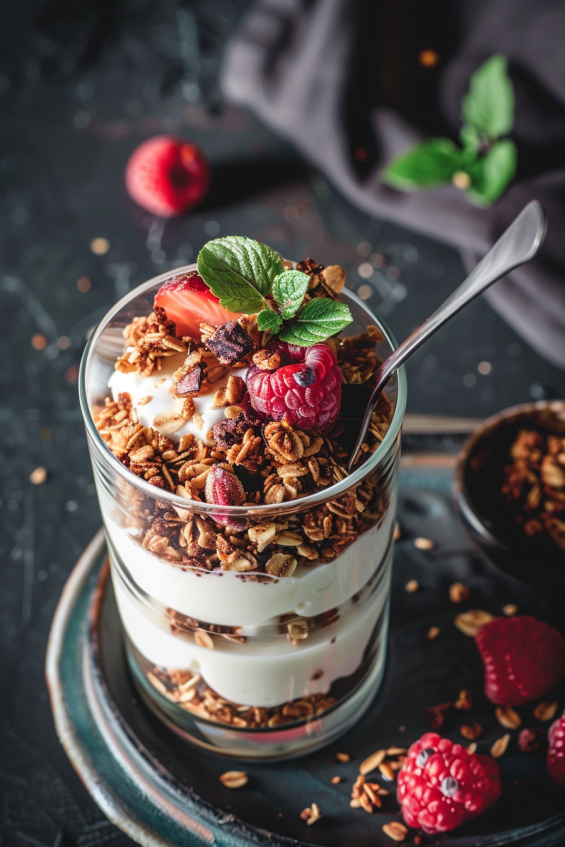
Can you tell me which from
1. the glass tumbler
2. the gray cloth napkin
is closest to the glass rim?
the glass tumbler

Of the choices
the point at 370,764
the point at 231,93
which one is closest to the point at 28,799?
the point at 370,764

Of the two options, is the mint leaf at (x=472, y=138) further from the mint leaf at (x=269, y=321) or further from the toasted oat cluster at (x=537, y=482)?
the mint leaf at (x=269, y=321)

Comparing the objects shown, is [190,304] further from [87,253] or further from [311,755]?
[87,253]

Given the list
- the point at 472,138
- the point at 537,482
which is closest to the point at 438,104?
the point at 472,138

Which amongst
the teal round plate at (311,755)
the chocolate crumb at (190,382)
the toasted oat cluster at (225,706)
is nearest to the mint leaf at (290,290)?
the chocolate crumb at (190,382)

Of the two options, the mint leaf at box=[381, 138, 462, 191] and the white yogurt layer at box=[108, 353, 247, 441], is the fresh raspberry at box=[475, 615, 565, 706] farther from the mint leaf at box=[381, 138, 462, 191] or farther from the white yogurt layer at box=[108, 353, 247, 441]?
the mint leaf at box=[381, 138, 462, 191]

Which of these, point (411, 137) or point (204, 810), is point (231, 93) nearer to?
point (411, 137)
